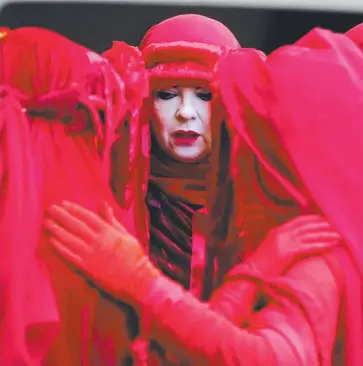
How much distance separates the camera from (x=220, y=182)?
2.54ft

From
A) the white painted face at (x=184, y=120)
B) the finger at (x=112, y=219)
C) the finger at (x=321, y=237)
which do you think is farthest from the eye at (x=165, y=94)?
the finger at (x=321, y=237)

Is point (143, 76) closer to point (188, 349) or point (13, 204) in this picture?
point (13, 204)

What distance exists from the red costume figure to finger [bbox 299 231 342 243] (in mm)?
278

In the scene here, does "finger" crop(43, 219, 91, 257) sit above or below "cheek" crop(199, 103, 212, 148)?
below

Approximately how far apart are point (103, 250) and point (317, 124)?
35cm

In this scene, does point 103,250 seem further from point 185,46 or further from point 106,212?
point 185,46

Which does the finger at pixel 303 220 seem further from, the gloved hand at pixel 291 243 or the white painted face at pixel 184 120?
the white painted face at pixel 184 120

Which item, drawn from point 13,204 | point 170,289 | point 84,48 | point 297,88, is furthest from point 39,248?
point 297,88

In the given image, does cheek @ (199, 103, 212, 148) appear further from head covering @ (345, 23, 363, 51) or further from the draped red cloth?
head covering @ (345, 23, 363, 51)

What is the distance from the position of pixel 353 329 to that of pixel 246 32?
18.1 inches

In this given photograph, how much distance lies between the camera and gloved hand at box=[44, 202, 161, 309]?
2.38 ft

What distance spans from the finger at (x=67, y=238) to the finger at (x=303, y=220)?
0.95 ft

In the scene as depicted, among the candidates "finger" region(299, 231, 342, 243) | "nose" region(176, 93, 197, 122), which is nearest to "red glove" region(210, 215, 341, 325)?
"finger" region(299, 231, 342, 243)

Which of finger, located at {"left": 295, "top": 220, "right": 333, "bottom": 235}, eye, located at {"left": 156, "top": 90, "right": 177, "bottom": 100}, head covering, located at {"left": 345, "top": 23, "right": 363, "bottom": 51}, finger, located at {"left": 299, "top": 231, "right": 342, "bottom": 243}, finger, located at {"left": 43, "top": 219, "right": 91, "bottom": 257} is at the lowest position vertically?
finger, located at {"left": 43, "top": 219, "right": 91, "bottom": 257}
